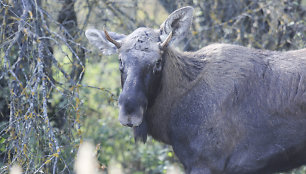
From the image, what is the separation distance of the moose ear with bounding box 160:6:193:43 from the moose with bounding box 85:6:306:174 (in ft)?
0.03

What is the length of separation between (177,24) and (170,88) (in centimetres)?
66

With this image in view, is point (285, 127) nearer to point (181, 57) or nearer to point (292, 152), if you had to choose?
point (292, 152)

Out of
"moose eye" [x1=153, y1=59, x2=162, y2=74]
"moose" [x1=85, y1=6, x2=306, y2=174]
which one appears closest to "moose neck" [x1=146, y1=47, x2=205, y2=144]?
"moose" [x1=85, y1=6, x2=306, y2=174]

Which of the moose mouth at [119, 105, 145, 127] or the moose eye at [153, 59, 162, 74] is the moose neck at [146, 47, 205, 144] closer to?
→ the moose eye at [153, 59, 162, 74]

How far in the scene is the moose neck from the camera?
4.73 m

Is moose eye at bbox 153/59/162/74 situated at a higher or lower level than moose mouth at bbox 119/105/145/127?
higher

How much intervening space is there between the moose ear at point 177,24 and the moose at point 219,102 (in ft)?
0.03

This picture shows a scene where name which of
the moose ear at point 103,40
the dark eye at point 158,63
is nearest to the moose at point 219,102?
the dark eye at point 158,63

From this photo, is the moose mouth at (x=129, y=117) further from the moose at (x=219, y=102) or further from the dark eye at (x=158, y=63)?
the dark eye at (x=158, y=63)

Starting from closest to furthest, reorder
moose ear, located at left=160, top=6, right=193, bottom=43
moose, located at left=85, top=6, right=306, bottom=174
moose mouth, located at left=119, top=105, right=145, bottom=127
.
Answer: moose mouth, located at left=119, top=105, right=145, bottom=127 < moose, located at left=85, top=6, right=306, bottom=174 < moose ear, located at left=160, top=6, right=193, bottom=43

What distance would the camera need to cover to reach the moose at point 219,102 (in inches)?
177

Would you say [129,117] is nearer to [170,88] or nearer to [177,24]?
[170,88]

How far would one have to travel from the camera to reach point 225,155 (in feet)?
14.8

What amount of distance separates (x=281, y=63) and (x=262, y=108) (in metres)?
0.51
